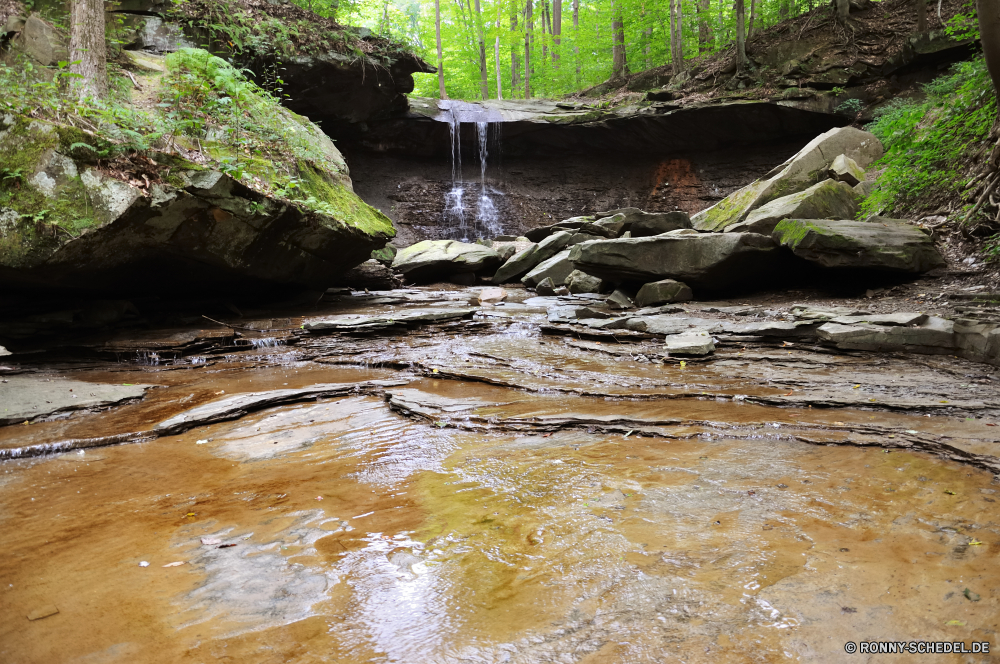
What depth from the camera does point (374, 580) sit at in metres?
2.11

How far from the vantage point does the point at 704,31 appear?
2178 cm

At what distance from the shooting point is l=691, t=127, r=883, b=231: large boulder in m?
11.8

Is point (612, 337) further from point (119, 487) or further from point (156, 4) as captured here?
point (156, 4)

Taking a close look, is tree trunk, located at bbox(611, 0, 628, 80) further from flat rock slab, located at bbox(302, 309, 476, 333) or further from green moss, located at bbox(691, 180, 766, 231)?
flat rock slab, located at bbox(302, 309, 476, 333)

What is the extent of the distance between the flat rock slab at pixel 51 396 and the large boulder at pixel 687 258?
7580mm

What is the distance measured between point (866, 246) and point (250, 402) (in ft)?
27.1

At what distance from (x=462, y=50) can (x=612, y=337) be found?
88.1 feet

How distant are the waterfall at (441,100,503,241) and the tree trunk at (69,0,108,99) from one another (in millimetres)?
13939

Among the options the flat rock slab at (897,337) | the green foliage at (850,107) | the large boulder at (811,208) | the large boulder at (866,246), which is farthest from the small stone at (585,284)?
the green foliage at (850,107)

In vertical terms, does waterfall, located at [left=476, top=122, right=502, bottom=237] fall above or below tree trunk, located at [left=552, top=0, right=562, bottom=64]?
below

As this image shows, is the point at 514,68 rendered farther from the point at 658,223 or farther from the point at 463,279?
the point at 658,223

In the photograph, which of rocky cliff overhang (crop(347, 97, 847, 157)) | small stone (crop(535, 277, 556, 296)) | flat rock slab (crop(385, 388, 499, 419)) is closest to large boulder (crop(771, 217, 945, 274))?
small stone (crop(535, 277, 556, 296))

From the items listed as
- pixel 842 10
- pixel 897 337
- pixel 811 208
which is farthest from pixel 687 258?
pixel 842 10

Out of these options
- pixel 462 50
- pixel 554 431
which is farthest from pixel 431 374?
pixel 462 50
